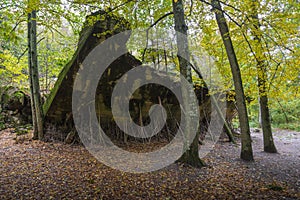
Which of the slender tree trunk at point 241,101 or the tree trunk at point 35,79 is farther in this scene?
the tree trunk at point 35,79

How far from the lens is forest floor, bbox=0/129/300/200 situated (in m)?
3.20

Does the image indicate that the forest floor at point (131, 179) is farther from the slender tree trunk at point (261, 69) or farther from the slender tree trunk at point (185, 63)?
the slender tree trunk at point (261, 69)

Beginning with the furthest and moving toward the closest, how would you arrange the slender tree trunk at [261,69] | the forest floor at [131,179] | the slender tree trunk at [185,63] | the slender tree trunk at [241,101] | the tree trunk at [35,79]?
the tree trunk at [35,79]
the slender tree trunk at [241,101]
the slender tree trunk at [261,69]
the slender tree trunk at [185,63]
the forest floor at [131,179]

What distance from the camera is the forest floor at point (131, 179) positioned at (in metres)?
3.20

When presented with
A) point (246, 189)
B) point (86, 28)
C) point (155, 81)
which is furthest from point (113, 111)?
point (246, 189)

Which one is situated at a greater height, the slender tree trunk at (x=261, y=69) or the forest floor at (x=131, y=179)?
the slender tree trunk at (x=261, y=69)

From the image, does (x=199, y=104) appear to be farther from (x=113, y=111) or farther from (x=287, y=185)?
(x=287, y=185)

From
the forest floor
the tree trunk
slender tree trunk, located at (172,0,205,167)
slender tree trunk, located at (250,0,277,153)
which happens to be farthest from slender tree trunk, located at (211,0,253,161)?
the tree trunk

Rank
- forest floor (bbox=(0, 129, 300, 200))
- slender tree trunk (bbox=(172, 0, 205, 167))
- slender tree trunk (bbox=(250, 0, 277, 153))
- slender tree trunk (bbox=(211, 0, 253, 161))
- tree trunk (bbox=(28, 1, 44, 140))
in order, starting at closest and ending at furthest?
forest floor (bbox=(0, 129, 300, 200)) < slender tree trunk (bbox=(172, 0, 205, 167)) < slender tree trunk (bbox=(250, 0, 277, 153)) < slender tree trunk (bbox=(211, 0, 253, 161)) < tree trunk (bbox=(28, 1, 44, 140))

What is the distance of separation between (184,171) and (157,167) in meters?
0.67

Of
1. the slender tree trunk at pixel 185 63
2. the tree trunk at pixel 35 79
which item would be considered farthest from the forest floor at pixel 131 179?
the tree trunk at pixel 35 79

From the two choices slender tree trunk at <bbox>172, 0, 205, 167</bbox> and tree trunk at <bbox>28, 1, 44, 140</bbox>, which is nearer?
slender tree trunk at <bbox>172, 0, 205, 167</bbox>

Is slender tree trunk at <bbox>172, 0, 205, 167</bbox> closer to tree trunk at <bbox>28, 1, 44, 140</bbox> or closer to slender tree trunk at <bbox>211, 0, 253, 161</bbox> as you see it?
slender tree trunk at <bbox>211, 0, 253, 161</bbox>

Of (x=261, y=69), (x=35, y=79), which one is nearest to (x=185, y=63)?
(x=261, y=69)
